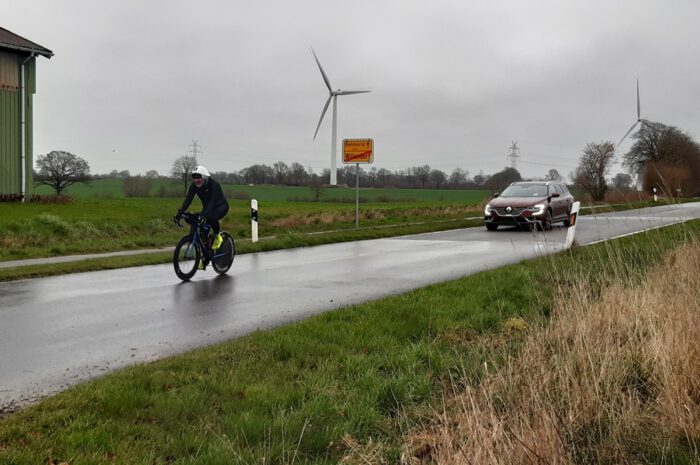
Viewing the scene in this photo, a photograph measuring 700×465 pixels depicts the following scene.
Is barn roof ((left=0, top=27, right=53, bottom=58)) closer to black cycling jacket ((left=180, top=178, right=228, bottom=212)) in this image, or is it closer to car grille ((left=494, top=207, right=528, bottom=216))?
black cycling jacket ((left=180, top=178, right=228, bottom=212))

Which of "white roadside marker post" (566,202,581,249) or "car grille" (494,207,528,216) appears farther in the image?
"car grille" (494,207,528,216)

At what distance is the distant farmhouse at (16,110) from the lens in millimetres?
27094

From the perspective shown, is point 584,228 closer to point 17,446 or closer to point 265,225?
point 265,225

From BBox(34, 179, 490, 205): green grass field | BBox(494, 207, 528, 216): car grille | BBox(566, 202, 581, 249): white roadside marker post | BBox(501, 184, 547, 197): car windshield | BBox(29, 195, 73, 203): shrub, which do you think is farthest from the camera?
BBox(34, 179, 490, 205): green grass field

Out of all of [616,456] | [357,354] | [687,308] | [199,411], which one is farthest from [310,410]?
[687,308]

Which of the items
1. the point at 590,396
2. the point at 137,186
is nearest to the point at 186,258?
the point at 590,396

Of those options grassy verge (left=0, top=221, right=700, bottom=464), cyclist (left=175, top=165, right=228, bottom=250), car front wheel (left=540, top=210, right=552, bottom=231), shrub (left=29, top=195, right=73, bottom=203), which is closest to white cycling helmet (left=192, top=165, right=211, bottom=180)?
cyclist (left=175, top=165, right=228, bottom=250)

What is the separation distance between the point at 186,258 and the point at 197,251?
10.8 inches

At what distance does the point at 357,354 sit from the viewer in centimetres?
585

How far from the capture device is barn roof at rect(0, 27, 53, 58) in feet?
88.0

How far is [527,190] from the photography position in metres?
23.2

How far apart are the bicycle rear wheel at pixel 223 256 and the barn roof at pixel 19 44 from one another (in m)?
20.7

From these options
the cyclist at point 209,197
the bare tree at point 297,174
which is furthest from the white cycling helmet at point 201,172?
the bare tree at point 297,174

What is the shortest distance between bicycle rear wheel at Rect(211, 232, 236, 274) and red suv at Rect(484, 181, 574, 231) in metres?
12.0
